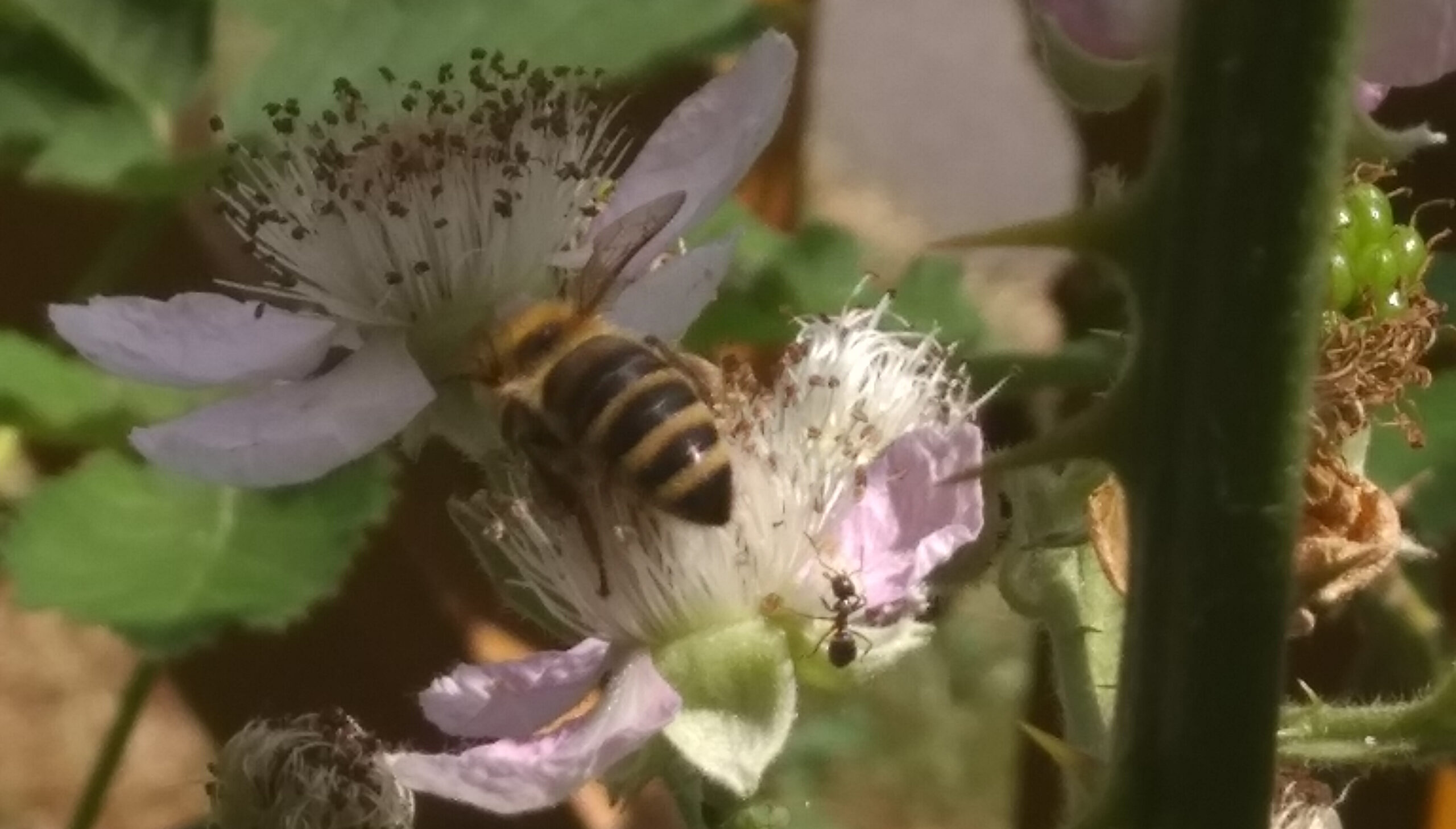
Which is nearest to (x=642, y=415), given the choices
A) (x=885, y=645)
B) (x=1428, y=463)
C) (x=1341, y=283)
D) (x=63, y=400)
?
(x=885, y=645)

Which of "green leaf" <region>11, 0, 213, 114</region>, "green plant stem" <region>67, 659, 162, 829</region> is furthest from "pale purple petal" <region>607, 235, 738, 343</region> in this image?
"green leaf" <region>11, 0, 213, 114</region>

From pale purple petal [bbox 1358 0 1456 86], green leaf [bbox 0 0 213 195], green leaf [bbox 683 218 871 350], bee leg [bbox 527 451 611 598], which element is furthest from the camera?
green leaf [bbox 0 0 213 195]

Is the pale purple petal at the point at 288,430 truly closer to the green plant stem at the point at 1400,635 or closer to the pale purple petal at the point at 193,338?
the pale purple petal at the point at 193,338

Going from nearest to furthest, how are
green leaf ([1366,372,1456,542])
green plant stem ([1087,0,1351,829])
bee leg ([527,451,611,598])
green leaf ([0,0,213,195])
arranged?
green plant stem ([1087,0,1351,829]), bee leg ([527,451,611,598]), green leaf ([1366,372,1456,542]), green leaf ([0,0,213,195])

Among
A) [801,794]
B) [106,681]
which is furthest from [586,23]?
[106,681]

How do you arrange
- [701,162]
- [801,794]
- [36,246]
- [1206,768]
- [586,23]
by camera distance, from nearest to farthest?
[1206,768] < [701,162] < [586,23] < [801,794] < [36,246]

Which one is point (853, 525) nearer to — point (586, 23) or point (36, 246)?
point (586, 23)

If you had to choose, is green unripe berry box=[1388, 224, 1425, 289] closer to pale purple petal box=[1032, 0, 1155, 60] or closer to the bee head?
pale purple petal box=[1032, 0, 1155, 60]
